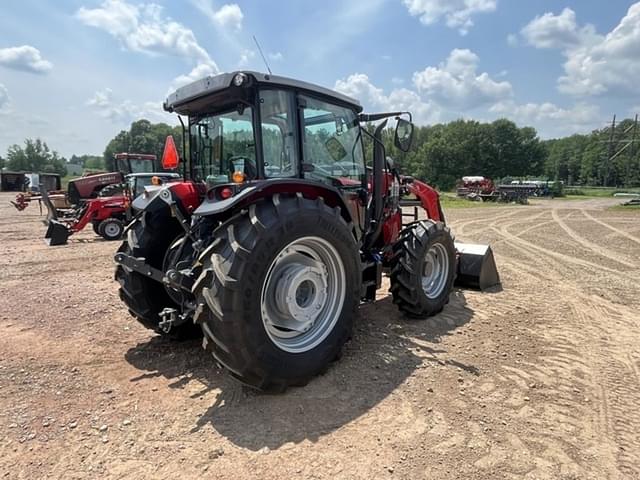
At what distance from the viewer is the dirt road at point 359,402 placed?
95.7 inches

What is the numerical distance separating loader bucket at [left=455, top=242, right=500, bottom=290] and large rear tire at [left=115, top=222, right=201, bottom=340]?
3.99 m

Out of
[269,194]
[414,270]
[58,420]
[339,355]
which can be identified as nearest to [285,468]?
[339,355]

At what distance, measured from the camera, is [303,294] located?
3480mm

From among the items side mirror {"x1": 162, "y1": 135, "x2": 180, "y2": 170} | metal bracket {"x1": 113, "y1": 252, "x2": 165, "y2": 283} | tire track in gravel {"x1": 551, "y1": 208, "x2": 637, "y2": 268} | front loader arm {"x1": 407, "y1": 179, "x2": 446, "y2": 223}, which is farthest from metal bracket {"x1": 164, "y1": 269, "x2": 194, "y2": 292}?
tire track in gravel {"x1": 551, "y1": 208, "x2": 637, "y2": 268}

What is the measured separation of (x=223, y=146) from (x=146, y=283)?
144cm

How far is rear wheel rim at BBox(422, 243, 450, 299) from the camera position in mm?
5143

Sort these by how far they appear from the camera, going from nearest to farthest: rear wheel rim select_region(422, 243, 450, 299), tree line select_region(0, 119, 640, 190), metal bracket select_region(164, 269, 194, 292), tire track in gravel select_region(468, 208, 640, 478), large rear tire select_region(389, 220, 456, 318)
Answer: tire track in gravel select_region(468, 208, 640, 478)
metal bracket select_region(164, 269, 194, 292)
large rear tire select_region(389, 220, 456, 318)
rear wheel rim select_region(422, 243, 450, 299)
tree line select_region(0, 119, 640, 190)

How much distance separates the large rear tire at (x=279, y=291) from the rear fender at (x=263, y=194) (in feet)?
0.27

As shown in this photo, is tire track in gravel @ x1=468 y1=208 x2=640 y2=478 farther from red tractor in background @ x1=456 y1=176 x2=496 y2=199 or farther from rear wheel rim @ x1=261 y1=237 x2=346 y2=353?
red tractor in background @ x1=456 y1=176 x2=496 y2=199

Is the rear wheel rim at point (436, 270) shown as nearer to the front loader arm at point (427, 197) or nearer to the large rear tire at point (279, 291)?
the front loader arm at point (427, 197)

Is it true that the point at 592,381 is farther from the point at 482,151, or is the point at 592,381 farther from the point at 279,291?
the point at 482,151

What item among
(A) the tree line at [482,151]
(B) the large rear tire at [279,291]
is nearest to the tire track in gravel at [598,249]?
(B) the large rear tire at [279,291]

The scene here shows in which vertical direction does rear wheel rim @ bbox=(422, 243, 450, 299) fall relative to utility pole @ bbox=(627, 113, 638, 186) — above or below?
below

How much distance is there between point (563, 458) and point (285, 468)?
1650 millimetres
